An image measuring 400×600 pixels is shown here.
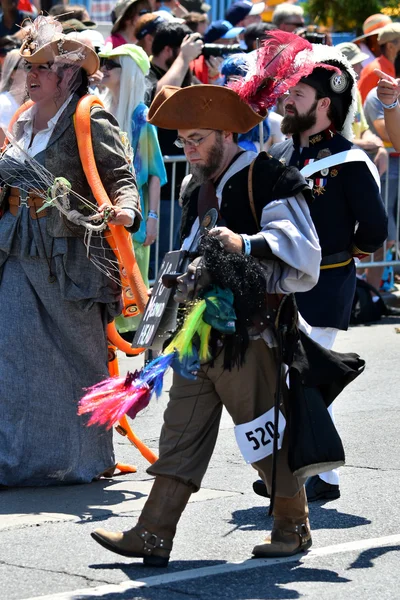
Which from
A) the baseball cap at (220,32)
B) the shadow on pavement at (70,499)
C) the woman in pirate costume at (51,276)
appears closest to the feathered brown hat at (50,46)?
the woman in pirate costume at (51,276)

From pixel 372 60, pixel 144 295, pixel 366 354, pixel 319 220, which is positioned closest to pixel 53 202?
pixel 144 295

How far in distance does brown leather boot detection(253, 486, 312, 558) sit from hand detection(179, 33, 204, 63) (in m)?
4.87

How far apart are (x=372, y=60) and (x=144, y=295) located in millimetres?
6699

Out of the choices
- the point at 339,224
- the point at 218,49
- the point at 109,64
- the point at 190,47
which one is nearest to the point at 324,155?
the point at 339,224

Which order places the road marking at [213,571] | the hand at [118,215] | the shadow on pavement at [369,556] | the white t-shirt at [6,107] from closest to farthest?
the road marking at [213,571] → the shadow on pavement at [369,556] → the hand at [118,215] → the white t-shirt at [6,107]

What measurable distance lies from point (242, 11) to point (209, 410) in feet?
25.7

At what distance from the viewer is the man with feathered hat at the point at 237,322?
4.32 m

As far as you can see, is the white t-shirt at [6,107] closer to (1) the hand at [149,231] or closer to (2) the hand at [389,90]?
(1) the hand at [149,231]

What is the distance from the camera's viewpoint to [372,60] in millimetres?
11586

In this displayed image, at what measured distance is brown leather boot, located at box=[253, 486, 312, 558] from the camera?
4.57m

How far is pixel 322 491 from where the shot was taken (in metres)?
5.50

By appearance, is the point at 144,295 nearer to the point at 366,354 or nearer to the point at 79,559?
the point at 79,559

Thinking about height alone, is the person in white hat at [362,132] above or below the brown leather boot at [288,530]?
above

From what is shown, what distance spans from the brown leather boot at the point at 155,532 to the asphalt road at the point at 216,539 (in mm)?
68
